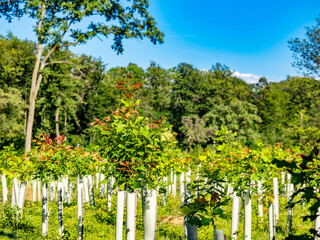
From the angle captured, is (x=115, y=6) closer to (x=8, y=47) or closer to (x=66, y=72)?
(x=66, y=72)

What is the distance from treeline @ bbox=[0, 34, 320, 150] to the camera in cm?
2677

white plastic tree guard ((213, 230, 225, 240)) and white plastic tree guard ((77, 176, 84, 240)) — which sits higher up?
white plastic tree guard ((213, 230, 225, 240))

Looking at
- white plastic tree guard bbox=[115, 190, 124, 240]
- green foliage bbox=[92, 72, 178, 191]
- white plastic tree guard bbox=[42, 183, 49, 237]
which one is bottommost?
white plastic tree guard bbox=[42, 183, 49, 237]

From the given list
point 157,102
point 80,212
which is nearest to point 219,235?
point 80,212

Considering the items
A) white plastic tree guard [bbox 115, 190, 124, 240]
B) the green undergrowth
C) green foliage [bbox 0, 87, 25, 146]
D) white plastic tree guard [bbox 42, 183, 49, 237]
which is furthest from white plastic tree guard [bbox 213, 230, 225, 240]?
green foliage [bbox 0, 87, 25, 146]

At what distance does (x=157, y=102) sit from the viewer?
49.9m

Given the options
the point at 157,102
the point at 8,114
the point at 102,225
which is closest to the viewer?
the point at 102,225

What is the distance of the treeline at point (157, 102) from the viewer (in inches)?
1054

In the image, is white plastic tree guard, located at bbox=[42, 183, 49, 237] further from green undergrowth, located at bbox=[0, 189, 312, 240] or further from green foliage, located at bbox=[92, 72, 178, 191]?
green foliage, located at bbox=[92, 72, 178, 191]

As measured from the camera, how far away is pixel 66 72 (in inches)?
1255

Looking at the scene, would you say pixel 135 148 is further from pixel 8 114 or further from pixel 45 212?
pixel 8 114

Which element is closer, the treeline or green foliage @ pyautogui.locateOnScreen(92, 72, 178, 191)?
green foliage @ pyautogui.locateOnScreen(92, 72, 178, 191)

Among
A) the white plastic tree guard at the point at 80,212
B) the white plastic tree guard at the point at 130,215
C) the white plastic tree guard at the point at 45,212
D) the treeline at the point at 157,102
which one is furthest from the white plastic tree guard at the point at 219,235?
the treeline at the point at 157,102

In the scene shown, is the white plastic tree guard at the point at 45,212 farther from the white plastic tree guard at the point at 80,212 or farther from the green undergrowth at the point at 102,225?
the white plastic tree guard at the point at 80,212
